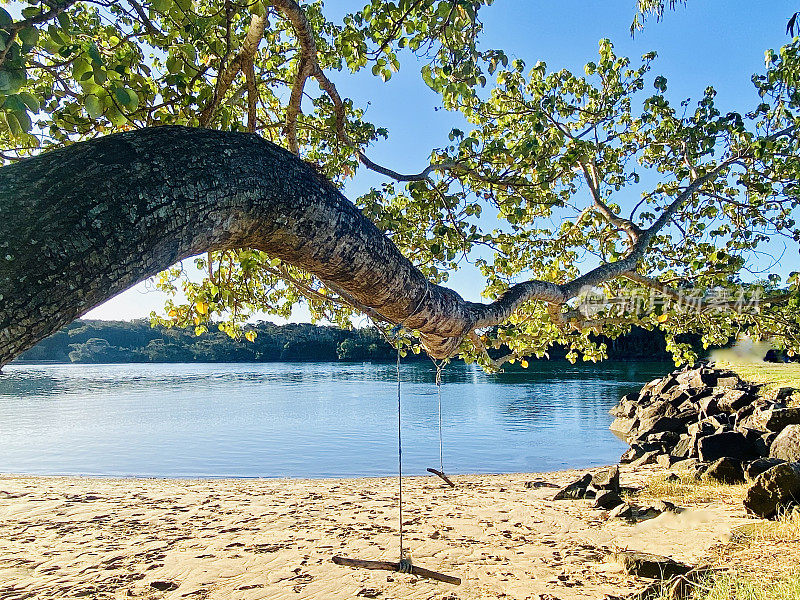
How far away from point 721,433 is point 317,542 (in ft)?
38.0

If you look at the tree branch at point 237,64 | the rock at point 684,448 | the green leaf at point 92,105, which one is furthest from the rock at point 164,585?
the rock at point 684,448

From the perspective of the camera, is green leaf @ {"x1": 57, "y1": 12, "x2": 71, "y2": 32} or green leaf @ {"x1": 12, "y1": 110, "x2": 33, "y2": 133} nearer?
green leaf @ {"x1": 12, "y1": 110, "x2": 33, "y2": 133}

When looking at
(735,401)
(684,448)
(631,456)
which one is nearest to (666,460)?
(684,448)

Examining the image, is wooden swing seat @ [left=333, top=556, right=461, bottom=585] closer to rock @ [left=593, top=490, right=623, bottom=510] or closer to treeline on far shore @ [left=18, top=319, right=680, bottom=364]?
rock @ [left=593, top=490, right=623, bottom=510]

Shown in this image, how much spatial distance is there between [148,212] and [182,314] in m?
6.60

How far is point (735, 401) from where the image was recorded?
22.0 m

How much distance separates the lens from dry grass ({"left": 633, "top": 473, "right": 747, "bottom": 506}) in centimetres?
1072

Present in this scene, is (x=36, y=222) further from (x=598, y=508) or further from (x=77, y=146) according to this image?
(x=598, y=508)

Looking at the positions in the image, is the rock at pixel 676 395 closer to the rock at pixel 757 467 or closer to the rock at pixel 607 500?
the rock at pixel 757 467

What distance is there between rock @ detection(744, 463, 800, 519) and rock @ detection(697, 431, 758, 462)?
5817mm

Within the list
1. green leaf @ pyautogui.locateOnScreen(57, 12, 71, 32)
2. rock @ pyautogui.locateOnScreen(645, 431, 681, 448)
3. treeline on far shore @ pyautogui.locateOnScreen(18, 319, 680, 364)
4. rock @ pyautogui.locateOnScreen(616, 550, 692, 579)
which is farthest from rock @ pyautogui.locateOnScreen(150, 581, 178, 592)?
treeline on far shore @ pyautogui.locateOnScreen(18, 319, 680, 364)

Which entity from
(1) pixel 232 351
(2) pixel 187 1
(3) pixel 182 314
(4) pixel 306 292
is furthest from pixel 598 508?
(1) pixel 232 351

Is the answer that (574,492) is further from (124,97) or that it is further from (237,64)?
(124,97)

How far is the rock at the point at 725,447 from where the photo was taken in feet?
47.2
